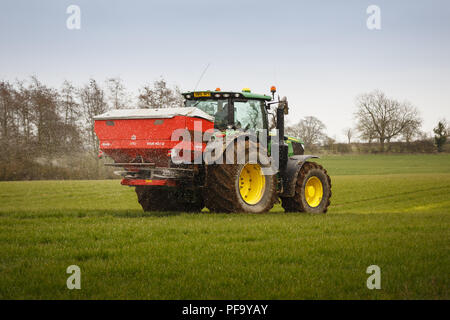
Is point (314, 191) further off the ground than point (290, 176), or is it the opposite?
point (290, 176)

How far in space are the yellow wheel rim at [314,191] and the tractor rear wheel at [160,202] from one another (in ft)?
9.48

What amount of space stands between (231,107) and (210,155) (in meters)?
1.64

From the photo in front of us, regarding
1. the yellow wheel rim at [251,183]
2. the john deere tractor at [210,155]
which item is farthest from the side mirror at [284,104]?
the yellow wheel rim at [251,183]

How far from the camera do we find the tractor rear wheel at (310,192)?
11.1m

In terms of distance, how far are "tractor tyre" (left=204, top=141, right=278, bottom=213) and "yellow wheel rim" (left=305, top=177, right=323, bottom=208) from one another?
179 cm

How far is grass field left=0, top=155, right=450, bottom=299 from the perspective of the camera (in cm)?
395

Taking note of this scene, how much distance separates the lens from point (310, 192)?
11945 millimetres

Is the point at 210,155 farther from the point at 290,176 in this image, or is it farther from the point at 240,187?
the point at 290,176

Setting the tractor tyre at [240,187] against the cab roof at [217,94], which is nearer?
the tractor tyre at [240,187]

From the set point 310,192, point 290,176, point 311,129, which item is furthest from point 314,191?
point 311,129

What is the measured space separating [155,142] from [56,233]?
276 centimetres

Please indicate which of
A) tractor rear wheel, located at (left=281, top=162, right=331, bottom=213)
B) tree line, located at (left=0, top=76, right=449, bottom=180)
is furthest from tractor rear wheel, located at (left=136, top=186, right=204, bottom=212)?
tree line, located at (left=0, top=76, right=449, bottom=180)

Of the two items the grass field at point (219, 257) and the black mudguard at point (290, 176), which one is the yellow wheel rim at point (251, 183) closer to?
the black mudguard at point (290, 176)
